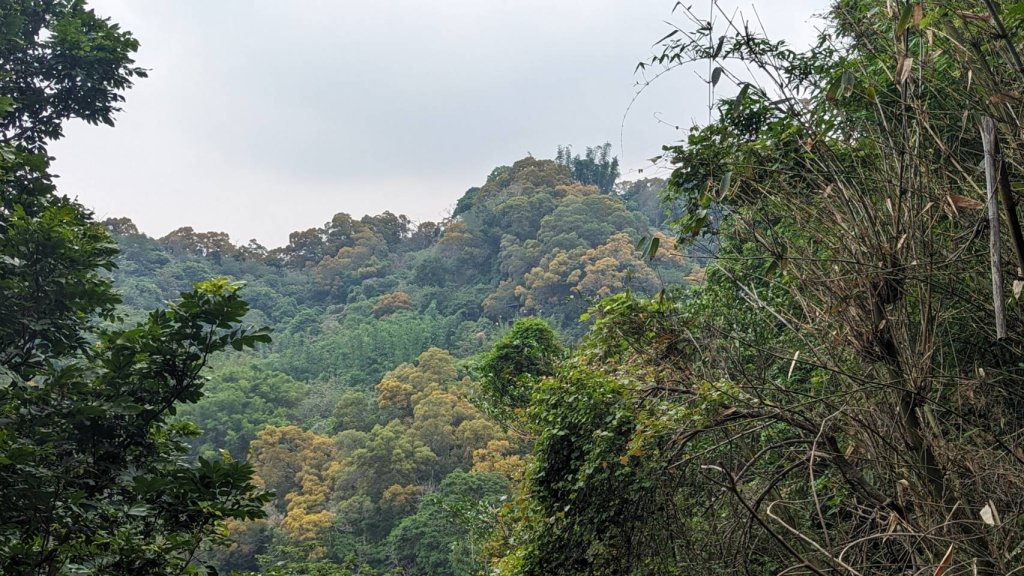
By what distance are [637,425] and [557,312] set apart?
22.8m

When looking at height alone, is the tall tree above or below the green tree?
above

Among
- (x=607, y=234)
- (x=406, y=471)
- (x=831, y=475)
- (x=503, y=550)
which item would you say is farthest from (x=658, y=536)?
(x=607, y=234)

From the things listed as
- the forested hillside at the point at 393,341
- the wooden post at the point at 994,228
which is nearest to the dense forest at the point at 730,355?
the wooden post at the point at 994,228

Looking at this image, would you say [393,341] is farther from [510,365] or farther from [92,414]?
[92,414]

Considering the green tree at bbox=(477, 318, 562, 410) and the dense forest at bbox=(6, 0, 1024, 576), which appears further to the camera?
the green tree at bbox=(477, 318, 562, 410)

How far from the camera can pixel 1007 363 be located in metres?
2.36

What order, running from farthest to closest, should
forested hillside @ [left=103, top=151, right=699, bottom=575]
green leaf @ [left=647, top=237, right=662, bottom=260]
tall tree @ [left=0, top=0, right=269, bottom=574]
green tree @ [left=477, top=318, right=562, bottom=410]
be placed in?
1. forested hillside @ [left=103, top=151, right=699, bottom=575]
2. green tree @ [left=477, top=318, right=562, bottom=410]
3. tall tree @ [left=0, top=0, right=269, bottom=574]
4. green leaf @ [left=647, top=237, right=662, bottom=260]

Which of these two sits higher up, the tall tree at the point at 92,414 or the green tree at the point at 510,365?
the tall tree at the point at 92,414

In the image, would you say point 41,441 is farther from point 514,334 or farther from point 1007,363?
point 514,334

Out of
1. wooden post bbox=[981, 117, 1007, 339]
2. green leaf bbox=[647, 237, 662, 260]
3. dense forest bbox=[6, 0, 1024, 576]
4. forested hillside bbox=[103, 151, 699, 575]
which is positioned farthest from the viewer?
forested hillside bbox=[103, 151, 699, 575]

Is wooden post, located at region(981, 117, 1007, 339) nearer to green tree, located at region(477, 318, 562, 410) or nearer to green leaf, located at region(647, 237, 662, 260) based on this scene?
green leaf, located at region(647, 237, 662, 260)

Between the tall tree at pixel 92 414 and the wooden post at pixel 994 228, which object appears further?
the tall tree at pixel 92 414

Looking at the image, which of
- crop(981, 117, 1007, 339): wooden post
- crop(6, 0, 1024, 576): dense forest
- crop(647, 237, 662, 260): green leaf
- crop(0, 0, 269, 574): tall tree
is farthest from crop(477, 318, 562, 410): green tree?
crop(981, 117, 1007, 339): wooden post

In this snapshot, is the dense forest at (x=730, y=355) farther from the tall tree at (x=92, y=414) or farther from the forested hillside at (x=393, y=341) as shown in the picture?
the forested hillside at (x=393, y=341)
